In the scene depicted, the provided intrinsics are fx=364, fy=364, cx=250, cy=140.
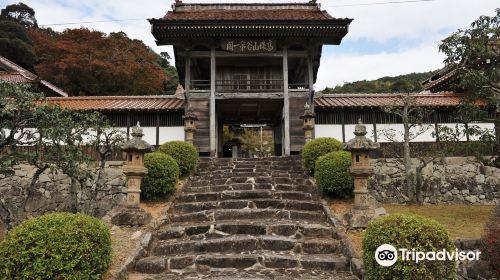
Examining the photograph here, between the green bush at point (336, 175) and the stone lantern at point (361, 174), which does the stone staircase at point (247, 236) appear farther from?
the stone lantern at point (361, 174)

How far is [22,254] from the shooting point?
183 inches

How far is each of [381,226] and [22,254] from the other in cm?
483

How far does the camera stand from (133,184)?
8.57m

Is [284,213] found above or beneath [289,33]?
beneath

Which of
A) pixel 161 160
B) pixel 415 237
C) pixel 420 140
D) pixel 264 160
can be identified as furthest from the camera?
pixel 420 140

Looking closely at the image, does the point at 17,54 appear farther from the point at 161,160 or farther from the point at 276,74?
the point at 161,160

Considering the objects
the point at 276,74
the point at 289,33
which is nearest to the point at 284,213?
the point at 289,33

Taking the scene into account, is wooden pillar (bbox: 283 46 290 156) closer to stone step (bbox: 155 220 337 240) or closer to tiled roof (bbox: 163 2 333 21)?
tiled roof (bbox: 163 2 333 21)

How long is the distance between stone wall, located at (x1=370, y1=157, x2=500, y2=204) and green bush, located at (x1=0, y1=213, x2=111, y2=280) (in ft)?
37.6

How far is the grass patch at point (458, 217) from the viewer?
8.40m

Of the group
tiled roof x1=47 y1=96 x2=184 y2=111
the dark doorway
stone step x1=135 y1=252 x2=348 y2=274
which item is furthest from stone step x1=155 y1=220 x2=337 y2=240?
the dark doorway

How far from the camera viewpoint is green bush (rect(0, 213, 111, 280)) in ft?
15.2

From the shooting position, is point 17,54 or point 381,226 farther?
point 17,54

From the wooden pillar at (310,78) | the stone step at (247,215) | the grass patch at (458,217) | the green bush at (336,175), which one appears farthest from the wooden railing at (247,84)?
the stone step at (247,215)
